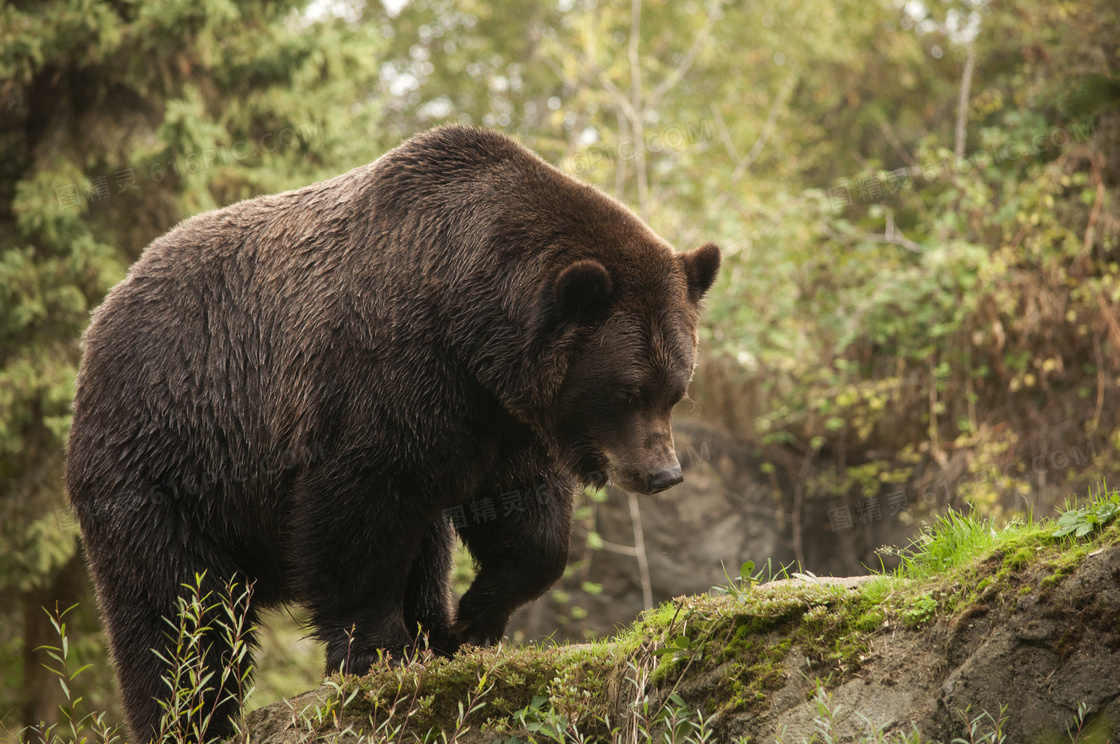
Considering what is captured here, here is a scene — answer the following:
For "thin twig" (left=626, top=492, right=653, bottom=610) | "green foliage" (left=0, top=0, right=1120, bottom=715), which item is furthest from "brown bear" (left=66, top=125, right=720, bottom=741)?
"thin twig" (left=626, top=492, right=653, bottom=610)

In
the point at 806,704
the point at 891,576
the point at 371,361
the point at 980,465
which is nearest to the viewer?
the point at 806,704

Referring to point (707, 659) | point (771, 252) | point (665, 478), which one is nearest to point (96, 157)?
point (771, 252)

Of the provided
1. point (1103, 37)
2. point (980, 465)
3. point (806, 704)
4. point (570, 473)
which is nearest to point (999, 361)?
point (980, 465)

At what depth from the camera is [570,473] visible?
182 inches

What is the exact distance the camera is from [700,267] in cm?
487

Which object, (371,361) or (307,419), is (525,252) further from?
(307,419)

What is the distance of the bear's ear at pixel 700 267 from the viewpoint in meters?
4.83

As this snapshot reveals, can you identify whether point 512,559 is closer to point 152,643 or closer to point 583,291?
point 583,291

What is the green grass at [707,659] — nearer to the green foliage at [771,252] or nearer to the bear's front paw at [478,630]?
the bear's front paw at [478,630]

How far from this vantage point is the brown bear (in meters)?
4.26

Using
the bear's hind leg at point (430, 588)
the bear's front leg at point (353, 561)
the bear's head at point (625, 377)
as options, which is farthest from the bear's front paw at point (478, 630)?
the bear's head at point (625, 377)

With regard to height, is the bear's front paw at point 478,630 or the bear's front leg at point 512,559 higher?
the bear's front leg at point 512,559

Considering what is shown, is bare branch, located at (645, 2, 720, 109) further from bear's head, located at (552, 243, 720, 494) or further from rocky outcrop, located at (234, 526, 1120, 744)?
rocky outcrop, located at (234, 526, 1120, 744)

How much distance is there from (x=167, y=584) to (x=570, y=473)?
196 cm
